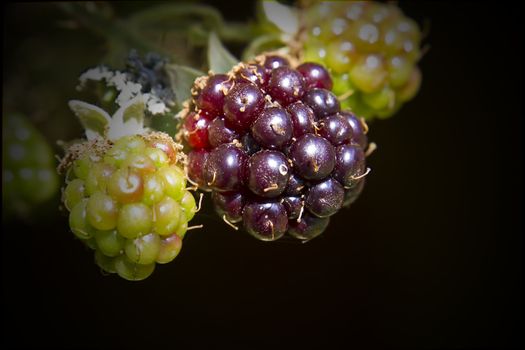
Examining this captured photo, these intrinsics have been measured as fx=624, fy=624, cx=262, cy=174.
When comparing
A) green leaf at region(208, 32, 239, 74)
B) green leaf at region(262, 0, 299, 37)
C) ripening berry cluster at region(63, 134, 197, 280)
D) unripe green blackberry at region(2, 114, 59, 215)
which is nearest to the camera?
ripening berry cluster at region(63, 134, 197, 280)

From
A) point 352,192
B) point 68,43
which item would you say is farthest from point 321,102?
point 68,43

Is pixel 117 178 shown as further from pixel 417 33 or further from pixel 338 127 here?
pixel 417 33

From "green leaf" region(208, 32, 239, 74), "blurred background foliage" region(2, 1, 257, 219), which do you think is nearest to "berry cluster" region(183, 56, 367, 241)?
"green leaf" region(208, 32, 239, 74)

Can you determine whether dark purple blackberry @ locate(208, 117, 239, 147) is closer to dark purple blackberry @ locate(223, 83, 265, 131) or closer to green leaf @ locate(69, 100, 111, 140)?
dark purple blackberry @ locate(223, 83, 265, 131)

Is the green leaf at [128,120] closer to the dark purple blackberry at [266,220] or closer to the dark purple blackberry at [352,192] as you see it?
the dark purple blackberry at [266,220]

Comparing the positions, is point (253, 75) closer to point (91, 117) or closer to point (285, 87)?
point (285, 87)

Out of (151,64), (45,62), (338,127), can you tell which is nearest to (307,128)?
(338,127)
